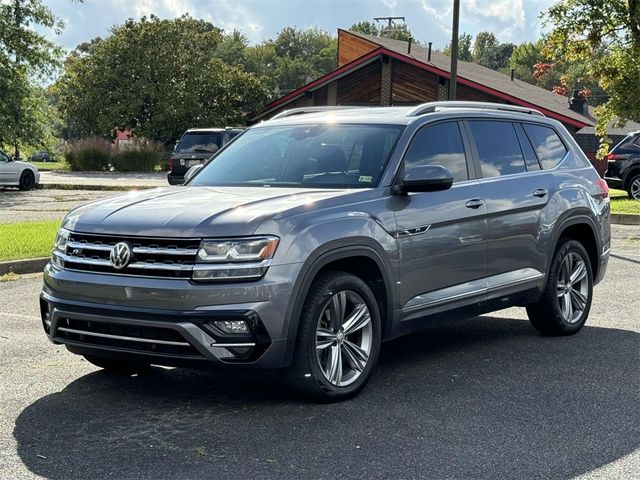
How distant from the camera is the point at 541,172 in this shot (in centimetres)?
771

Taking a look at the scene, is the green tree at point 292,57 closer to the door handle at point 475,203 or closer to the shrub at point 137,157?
the shrub at point 137,157

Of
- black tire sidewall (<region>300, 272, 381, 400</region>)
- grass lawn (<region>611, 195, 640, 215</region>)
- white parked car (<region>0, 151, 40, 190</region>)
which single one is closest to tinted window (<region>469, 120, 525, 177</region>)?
black tire sidewall (<region>300, 272, 381, 400</region>)

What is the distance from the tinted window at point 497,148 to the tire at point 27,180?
25755 mm

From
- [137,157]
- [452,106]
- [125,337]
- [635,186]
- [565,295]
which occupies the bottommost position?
[137,157]

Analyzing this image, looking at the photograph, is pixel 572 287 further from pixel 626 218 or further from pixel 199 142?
pixel 199 142

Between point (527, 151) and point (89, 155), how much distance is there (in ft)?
134

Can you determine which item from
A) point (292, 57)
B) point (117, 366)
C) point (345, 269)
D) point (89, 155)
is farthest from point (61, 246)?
point (292, 57)

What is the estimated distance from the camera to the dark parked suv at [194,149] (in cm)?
2544

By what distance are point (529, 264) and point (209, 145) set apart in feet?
64.2

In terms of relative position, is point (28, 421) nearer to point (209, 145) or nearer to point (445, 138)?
point (445, 138)

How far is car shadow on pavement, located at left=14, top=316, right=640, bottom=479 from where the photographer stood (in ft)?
15.1

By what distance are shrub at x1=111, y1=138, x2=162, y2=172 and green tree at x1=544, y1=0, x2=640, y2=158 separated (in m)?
28.1

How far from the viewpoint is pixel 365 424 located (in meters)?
5.30

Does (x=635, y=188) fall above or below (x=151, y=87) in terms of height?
below
